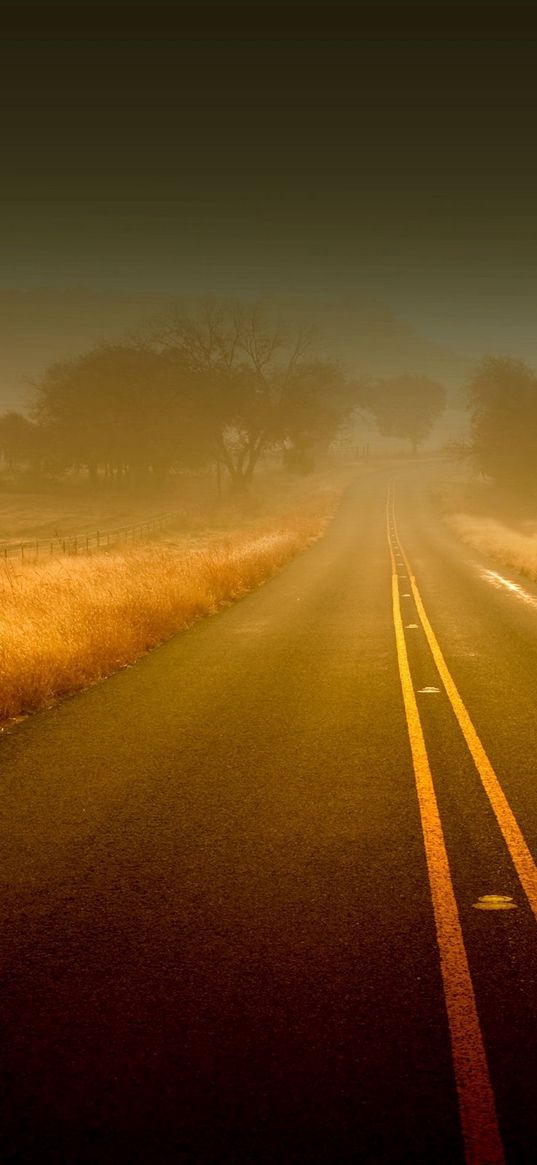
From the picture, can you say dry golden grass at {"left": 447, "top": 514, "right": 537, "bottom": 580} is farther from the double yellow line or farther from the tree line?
the tree line

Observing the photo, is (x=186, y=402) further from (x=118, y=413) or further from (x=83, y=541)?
(x=83, y=541)

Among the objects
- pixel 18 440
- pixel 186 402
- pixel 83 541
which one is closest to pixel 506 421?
pixel 186 402

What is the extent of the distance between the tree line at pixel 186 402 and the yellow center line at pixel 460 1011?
5603 centimetres

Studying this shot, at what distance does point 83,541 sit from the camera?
42.5m

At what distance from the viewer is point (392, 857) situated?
16.2ft

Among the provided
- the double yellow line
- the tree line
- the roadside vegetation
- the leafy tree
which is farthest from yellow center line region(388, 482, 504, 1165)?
the leafy tree

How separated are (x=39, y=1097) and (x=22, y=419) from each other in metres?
75.5

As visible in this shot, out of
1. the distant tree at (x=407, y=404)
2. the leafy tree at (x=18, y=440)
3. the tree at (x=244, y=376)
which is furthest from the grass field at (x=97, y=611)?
the distant tree at (x=407, y=404)

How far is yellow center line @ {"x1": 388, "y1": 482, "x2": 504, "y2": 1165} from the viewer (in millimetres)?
2561

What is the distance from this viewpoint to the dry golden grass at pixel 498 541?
85.9 ft

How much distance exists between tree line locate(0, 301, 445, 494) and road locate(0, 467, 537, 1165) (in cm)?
5258

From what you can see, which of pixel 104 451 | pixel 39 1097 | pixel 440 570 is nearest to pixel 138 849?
pixel 39 1097

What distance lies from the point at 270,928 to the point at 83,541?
40.5 m

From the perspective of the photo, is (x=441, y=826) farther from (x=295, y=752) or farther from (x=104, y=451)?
(x=104, y=451)
